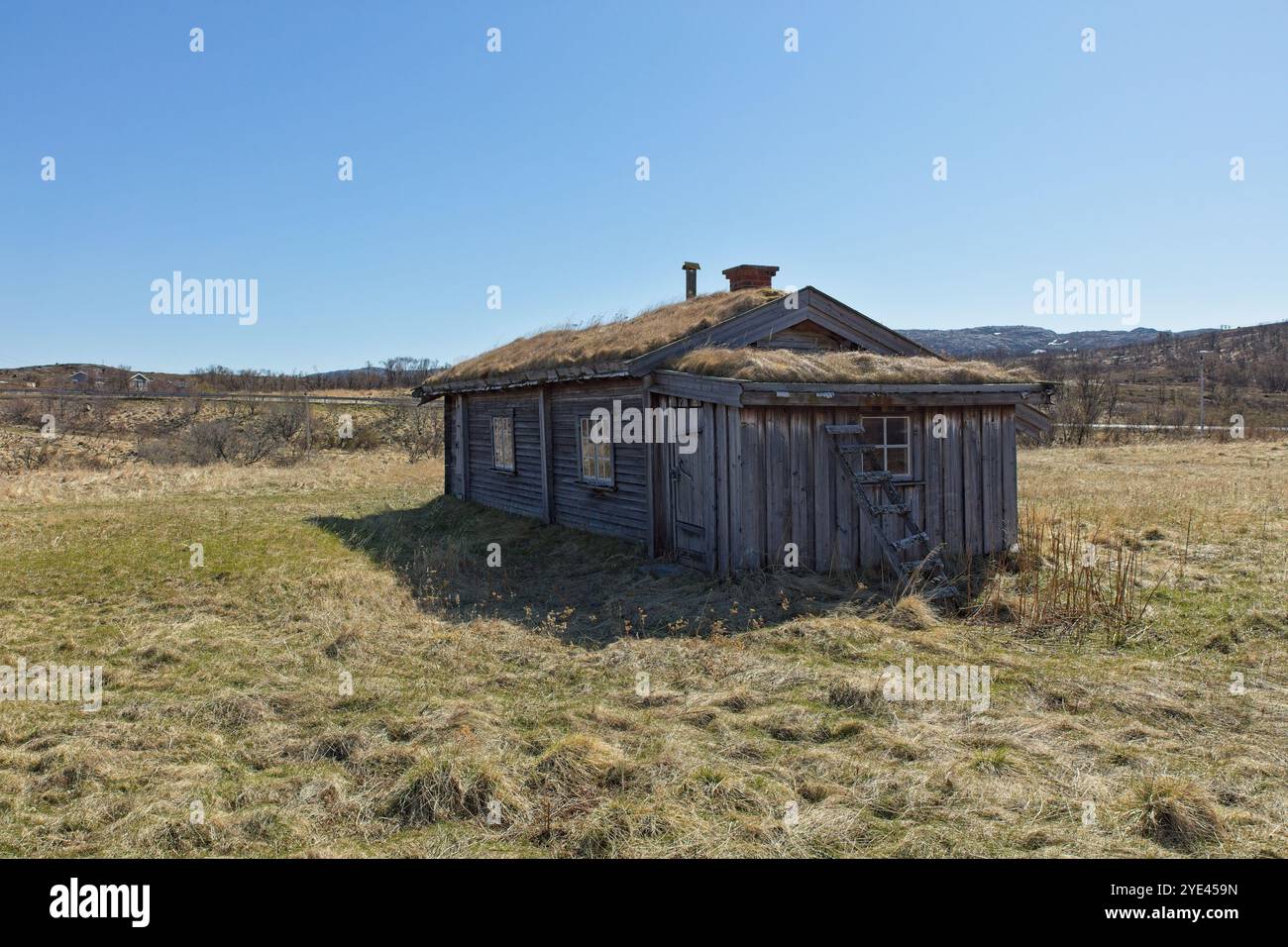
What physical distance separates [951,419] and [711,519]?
12.6 feet

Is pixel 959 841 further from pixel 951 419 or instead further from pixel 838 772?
pixel 951 419

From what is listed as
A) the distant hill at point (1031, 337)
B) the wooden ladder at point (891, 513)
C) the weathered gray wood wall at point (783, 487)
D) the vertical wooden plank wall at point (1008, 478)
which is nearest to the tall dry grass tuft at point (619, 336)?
the weathered gray wood wall at point (783, 487)

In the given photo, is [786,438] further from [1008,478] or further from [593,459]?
[593,459]

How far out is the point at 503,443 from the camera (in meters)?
17.6

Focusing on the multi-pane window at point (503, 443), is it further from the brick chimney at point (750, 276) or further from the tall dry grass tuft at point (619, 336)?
the brick chimney at point (750, 276)

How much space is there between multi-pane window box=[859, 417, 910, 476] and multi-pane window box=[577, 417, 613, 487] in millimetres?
4096

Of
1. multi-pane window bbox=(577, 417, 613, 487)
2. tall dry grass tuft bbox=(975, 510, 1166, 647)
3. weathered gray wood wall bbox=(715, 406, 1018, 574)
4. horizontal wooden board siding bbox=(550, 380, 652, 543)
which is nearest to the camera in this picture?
tall dry grass tuft bbox=(975, 510, 1166, 647)

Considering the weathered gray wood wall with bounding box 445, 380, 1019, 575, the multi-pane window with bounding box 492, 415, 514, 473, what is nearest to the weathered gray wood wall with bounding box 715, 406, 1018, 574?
the weathered gray wood wall with bounding box 445, 380, 1019, 575

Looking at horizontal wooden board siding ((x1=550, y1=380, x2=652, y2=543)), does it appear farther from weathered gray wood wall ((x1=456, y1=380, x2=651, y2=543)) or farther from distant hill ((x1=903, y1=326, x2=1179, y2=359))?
distant hill ((x1=903, y1=326, x2=1179, y2=359))

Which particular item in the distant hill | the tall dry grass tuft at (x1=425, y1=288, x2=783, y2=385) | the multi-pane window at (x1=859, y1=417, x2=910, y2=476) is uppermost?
the distant hill

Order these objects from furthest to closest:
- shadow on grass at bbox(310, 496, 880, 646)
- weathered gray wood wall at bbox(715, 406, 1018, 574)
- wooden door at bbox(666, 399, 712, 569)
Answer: wooden door at bbox(666, 399, 712, 569)
weathered gray wood wall at bbox(715, 406, 1018, 574)
shadow on grass at bbox(310, 496, 880, 646)

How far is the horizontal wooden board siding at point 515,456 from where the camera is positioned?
52.7 feet

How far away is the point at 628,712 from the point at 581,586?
485 centimetres

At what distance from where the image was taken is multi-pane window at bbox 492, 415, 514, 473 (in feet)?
56.1
